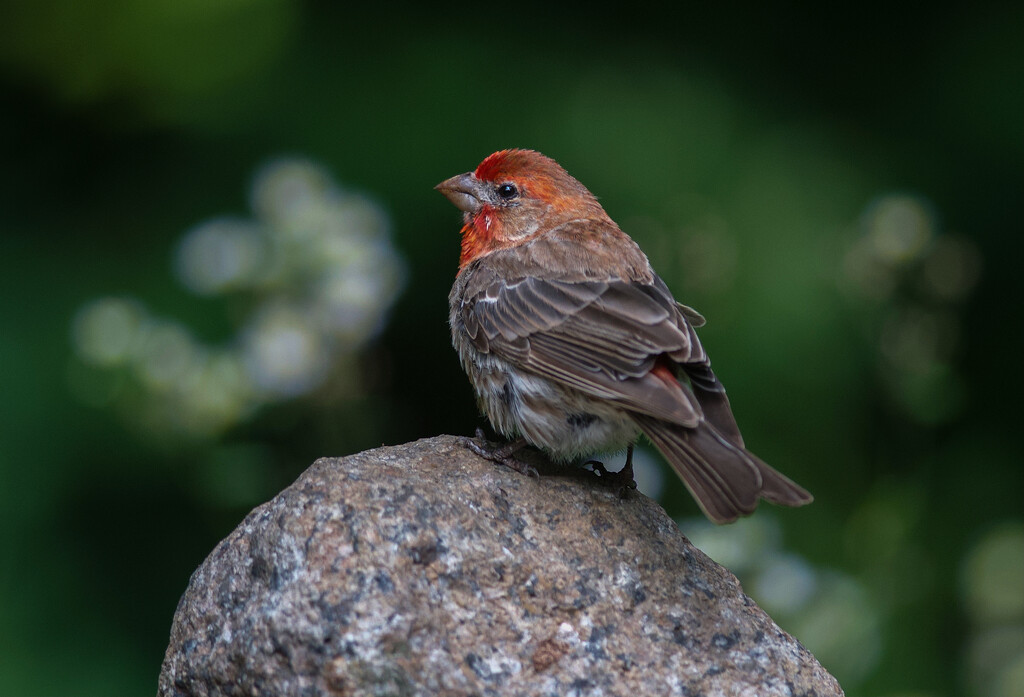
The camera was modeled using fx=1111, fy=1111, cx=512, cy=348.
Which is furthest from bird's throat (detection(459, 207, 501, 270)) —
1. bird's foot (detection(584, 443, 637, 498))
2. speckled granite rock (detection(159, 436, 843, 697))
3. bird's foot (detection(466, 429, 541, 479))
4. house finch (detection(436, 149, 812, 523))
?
speckled granite rock (detection(159, 436, 843, 697))

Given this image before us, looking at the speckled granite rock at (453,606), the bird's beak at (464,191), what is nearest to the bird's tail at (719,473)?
the speckled granite rock at (453,606)

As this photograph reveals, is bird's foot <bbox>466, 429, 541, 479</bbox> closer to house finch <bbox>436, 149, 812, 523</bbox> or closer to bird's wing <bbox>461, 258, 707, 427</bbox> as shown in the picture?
house finch <bbox>436, 149, 812, 523</bbox>

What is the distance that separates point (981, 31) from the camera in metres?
5.20

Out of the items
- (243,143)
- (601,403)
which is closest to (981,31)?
(601,403)

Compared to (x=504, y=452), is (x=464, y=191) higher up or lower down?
higher up

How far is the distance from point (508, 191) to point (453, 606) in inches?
80.1

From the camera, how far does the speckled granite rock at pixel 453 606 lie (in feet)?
8.72

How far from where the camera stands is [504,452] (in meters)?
3.55

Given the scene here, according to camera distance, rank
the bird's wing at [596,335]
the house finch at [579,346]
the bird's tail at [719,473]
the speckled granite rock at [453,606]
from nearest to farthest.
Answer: the speckled granite rock at [453,606]
the bird's tail at [719,473]
the house finch at [579,346]
the bird's wing at [596,335]

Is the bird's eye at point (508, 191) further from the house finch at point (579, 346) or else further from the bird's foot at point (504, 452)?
the bird's foot at point (504, 452)

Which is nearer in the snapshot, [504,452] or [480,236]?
[504,452]

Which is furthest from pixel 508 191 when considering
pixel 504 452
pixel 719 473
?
pixel 719 473

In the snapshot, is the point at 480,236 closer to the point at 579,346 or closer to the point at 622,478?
the point at 579,346

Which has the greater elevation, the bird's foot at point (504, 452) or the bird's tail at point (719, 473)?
the bird's tail at point (719, 473)
